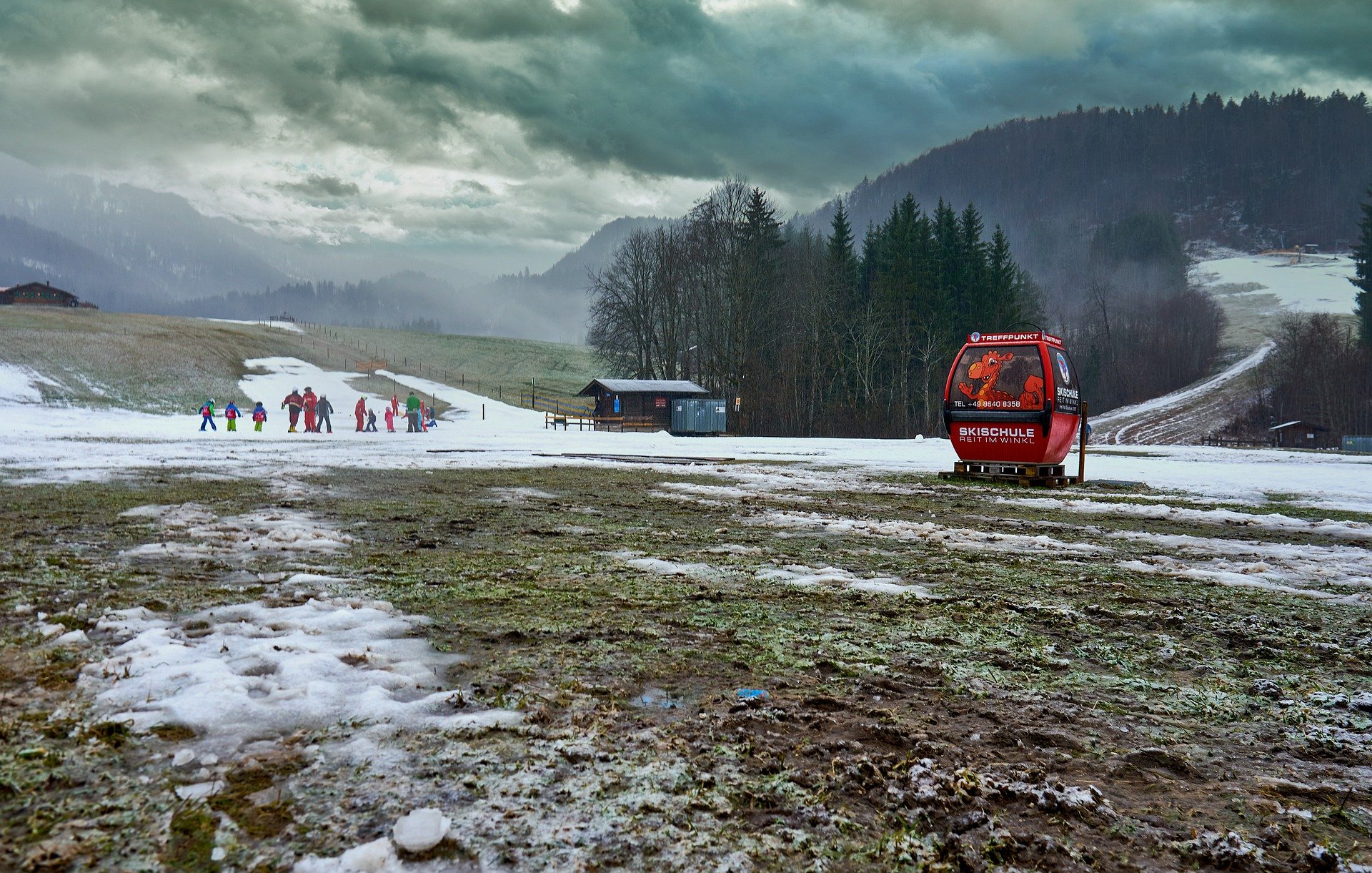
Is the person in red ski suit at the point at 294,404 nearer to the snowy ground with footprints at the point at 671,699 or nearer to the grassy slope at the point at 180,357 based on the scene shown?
the grassy slope at the point at 180,357

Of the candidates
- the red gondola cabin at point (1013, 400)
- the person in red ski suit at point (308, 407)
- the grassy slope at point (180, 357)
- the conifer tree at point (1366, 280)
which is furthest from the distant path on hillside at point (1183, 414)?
the person in red ski suit at point (308, 407)

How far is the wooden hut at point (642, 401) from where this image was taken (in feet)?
164

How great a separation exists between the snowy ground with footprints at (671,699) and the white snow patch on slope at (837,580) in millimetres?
41

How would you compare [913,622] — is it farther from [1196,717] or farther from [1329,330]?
[1329,330]

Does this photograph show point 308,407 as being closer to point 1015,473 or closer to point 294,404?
point 294,404

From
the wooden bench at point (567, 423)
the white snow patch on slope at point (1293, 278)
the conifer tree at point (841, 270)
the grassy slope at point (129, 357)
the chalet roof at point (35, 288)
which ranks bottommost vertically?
the wooden bench at point (567, 423)

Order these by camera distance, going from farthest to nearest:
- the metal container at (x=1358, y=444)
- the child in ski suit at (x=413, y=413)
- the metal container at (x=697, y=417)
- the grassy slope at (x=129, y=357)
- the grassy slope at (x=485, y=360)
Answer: the grassy slope at (x=485, y=360)
the grassy slope at (x=129, y=357)
the metal container at (x=1358, y=444)
the metal container at (x=697, y=417)
the child in ski suit at (x=413, y=413)

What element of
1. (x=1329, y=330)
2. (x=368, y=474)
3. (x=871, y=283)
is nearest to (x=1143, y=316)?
(x=1329, y=330)

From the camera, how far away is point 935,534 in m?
7.05

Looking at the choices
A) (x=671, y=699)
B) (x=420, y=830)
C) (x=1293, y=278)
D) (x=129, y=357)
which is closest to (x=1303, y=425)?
(x=671, y=699)

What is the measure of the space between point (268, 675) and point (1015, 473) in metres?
13.3

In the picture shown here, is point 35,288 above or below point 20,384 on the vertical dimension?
above

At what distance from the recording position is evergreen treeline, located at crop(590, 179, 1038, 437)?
53938 mm

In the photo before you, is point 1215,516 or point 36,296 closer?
point 1215,516
